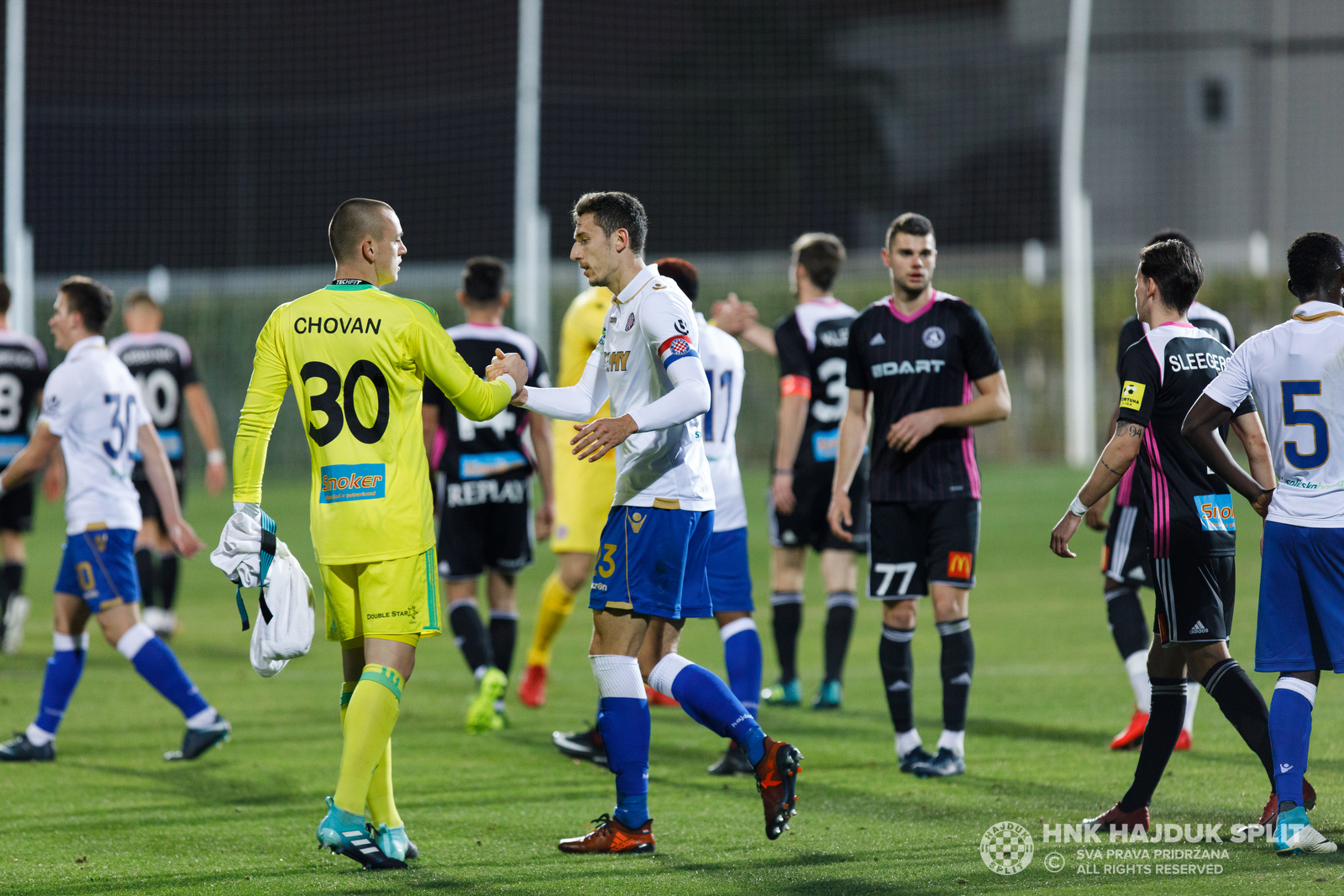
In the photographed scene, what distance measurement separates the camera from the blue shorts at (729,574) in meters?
6.23

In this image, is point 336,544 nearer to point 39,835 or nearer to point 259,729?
point 39,835

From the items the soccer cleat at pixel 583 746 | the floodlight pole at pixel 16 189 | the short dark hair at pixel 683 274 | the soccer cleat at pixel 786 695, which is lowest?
the soccer cleat at pixel 786 695

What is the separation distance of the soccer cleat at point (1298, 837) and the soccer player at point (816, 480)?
3.18 m

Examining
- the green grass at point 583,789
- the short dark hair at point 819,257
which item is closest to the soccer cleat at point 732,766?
the green grass at point 583,789

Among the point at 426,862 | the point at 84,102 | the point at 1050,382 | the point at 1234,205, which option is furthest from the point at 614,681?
the point at 1234,205

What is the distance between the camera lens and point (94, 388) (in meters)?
6.35

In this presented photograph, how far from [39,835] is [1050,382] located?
18736 millimetres

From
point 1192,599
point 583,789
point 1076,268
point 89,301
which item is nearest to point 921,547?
point 1192,599

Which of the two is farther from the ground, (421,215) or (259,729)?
(421,215)

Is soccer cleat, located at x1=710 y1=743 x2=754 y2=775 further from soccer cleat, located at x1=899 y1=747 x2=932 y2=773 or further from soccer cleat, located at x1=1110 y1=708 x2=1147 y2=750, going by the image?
soccer cleat, located at x1=1110 y1=708 x2=1147 y2=750

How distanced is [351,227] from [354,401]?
57cm


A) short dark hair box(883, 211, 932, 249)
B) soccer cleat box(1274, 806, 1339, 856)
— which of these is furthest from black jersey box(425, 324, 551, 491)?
soccer cleat box(1274, 806, 1339, 856)

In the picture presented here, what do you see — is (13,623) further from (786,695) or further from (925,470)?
(925,470)

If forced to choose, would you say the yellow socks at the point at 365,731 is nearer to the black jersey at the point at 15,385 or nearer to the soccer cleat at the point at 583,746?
the soccer cleat at the point at 583,746
